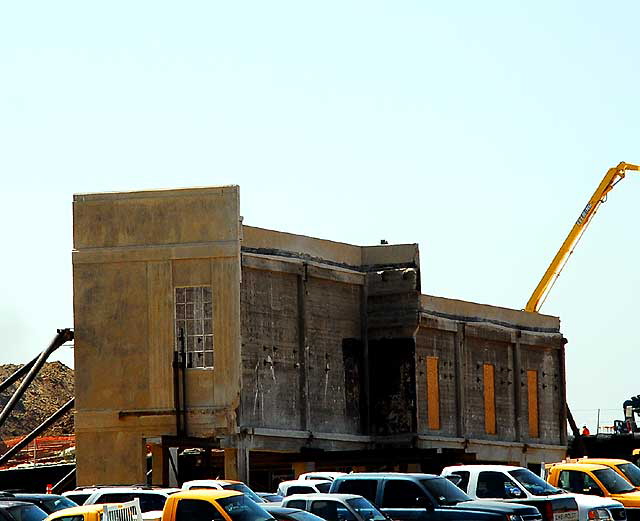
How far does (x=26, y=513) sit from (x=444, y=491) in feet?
26.5

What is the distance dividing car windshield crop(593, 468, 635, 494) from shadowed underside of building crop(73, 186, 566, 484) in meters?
12.9

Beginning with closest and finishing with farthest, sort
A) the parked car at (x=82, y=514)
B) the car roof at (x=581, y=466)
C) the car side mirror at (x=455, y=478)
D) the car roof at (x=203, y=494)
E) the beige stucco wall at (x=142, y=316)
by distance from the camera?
the parked car at (x=82, y=514) → the car roof at (x=203, y=494) → the car side mirror at (x=455, y=478) → the car roof at (x=581, y=466) → the beige stucco wall at (x=142, y=316)

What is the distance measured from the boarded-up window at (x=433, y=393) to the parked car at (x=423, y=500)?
23.9 m

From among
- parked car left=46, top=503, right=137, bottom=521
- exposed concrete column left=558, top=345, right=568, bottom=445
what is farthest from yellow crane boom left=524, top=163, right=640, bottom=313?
parked car left=46, top=503, right=137, bottom=521

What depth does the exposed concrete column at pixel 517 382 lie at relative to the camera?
200 feet

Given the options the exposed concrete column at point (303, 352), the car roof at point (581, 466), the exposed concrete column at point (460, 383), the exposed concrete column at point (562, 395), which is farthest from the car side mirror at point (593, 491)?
the exposed concrete column at point (562, 395)

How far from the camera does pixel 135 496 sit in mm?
29688

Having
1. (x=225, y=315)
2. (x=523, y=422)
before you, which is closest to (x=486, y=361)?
(x=523, y=422)

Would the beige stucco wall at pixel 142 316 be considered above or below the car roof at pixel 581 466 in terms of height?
above

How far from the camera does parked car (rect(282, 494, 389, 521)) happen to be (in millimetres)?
28078

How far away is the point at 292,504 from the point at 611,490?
9.53 m

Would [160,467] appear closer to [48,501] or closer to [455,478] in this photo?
[455,478]

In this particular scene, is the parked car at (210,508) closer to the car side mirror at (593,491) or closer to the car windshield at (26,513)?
the car windshield at (26,513)

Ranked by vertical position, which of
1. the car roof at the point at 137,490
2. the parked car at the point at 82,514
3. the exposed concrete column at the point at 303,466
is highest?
the parked car at the point at 82,514
